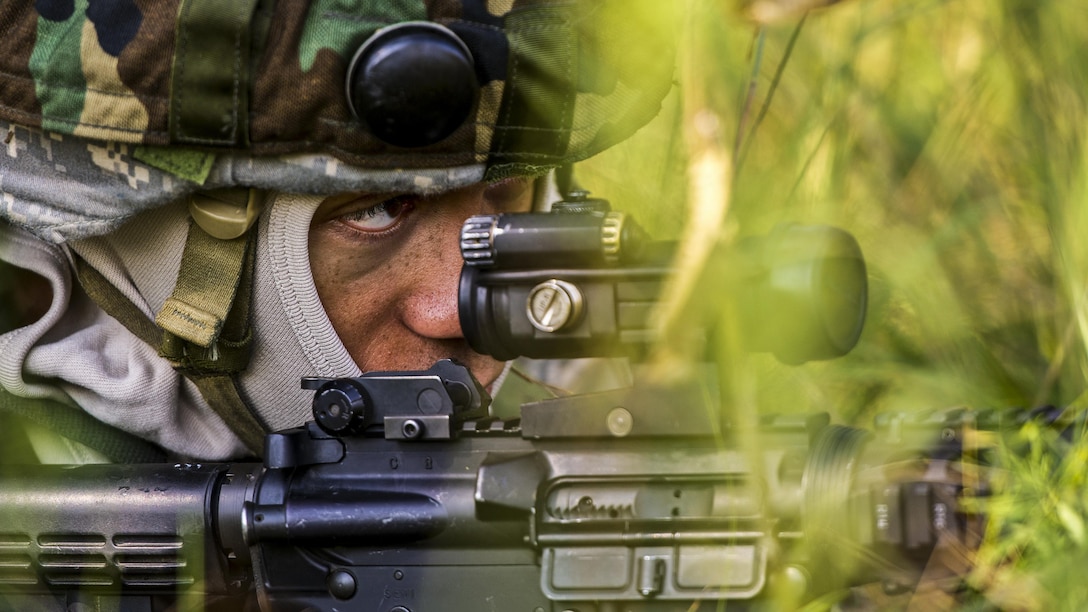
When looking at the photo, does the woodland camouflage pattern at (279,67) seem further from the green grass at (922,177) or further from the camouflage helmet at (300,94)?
the green grass at (922,177)

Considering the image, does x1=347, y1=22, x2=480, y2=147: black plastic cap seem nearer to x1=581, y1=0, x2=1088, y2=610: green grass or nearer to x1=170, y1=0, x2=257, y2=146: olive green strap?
x1=170, y1=0, x2=257, y2=146: olive green strap

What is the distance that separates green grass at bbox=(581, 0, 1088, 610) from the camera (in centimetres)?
225

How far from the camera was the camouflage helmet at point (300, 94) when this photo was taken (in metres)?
2.13

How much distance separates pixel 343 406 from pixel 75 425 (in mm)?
765

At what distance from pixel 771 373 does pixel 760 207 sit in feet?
1.27

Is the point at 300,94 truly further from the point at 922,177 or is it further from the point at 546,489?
the point at 922,177

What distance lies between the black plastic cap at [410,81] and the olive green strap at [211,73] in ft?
0.60

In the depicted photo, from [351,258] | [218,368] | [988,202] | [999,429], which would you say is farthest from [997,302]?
[218,368]

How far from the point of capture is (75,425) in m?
2.55

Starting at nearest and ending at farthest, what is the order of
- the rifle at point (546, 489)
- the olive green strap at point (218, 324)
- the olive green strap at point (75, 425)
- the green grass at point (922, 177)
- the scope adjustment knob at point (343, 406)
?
the rifle at point (546, 489) → the scope adjustment knob at point (343, 406) → the green grass at point (922, 177) → the olive green strap at point (218, 324) → the olive green strap at point (75, 425)

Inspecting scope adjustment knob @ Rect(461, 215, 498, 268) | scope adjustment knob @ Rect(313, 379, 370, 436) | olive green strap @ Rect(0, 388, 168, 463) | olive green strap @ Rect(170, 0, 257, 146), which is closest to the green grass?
scope adjustment knob @ Rect(461, 215, 498, 268)

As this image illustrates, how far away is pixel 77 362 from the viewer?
2.43 m

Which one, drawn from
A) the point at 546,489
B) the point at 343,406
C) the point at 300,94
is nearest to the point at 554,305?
the point at 546,489

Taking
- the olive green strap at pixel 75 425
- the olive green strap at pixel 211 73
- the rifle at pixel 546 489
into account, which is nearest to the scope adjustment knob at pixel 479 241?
the rifle at pixel 546 489
